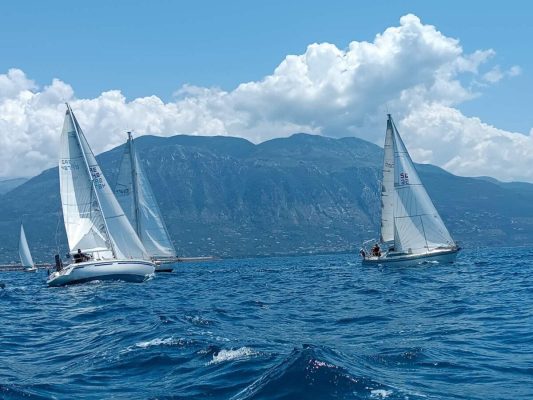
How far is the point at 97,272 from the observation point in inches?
1895

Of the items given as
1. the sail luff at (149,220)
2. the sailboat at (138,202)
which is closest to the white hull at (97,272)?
the sailboat at (138,202)

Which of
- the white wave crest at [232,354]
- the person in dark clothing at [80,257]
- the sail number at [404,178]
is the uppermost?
the sail number at [404,178]

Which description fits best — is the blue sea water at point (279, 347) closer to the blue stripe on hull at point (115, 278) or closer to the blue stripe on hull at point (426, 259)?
the blue stripe on hull at point (115, 278)

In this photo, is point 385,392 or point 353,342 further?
point 353,342

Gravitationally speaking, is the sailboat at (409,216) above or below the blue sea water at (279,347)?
above

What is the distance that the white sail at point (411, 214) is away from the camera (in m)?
62.0

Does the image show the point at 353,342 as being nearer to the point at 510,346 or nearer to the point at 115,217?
the point at 510,346

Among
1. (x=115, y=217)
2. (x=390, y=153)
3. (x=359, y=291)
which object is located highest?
(x=390, y=153)

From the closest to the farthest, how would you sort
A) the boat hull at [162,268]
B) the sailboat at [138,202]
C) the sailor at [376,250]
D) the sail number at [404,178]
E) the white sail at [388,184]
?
1. the sail number at [404,178]
2. the white sail at [388,184]
3. the sailor at [376,250]
4. the boat hull at [162,268]
5. the sailboat at [138,202]

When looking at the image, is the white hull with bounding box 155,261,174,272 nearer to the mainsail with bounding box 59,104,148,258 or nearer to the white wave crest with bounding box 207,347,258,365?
the mainsail with bounding box 59,104,148,258

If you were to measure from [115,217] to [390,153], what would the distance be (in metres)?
30.1

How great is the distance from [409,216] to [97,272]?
3256cm

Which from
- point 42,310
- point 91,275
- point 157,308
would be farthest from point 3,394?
point 91,275

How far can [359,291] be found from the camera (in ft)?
122
